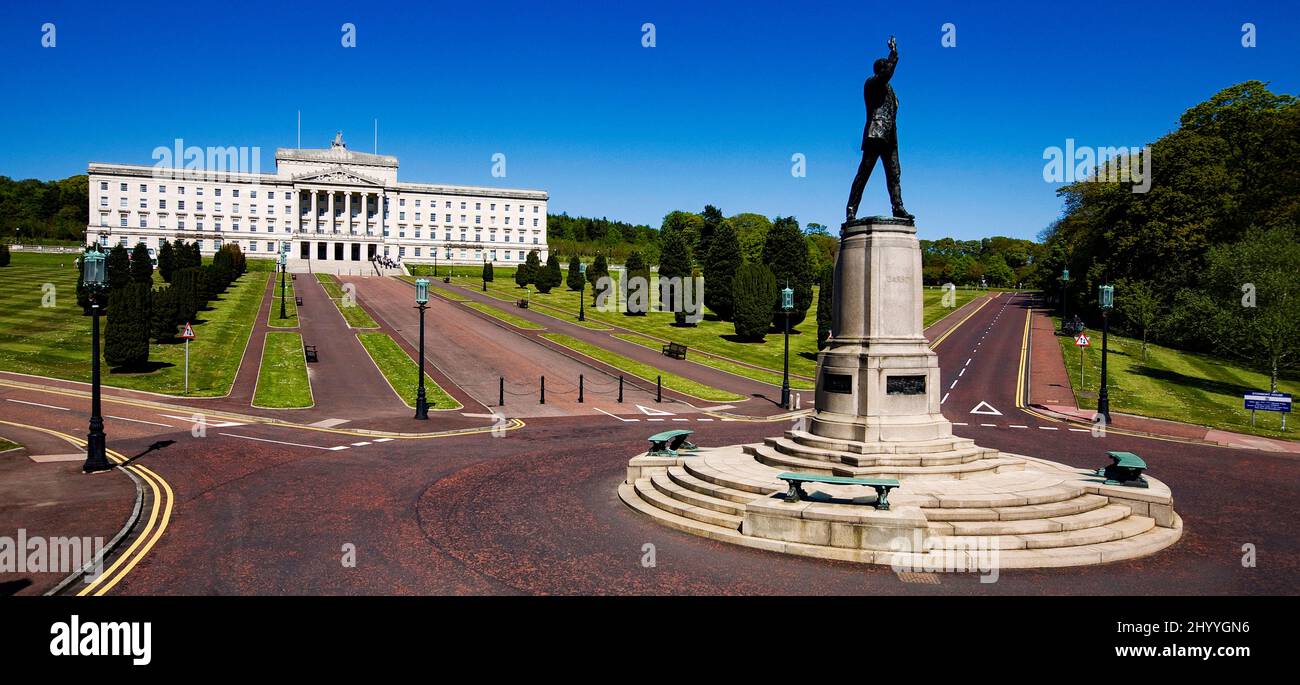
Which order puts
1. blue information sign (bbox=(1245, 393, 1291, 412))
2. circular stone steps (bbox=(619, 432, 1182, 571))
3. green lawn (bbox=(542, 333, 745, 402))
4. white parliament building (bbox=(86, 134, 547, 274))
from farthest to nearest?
1. white parliament building (bbox=(86, 134, 547, 274))
2. green lawn (bbox=(542, 333, 745, 402))
3. blue information sign (bbox=(1245, 393, 1291, 412))
4. circular stone steps (bbox=(619, 432, 1182, 571))

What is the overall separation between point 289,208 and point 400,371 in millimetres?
103469

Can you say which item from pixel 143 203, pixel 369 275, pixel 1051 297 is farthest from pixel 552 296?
pixel 143 203

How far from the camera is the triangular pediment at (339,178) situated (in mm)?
118000

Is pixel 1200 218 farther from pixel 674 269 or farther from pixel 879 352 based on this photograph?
pixel 879 352

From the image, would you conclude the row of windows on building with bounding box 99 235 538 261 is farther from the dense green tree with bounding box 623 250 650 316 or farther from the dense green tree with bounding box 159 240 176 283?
the dense green tree with bounding box 623 250 650 316

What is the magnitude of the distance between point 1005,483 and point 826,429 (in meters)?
3.64

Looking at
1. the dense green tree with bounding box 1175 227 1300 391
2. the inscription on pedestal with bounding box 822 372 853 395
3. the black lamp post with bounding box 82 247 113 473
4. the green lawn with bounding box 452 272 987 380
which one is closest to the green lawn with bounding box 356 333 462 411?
the black lamp post with bounding box 82 247 113 473

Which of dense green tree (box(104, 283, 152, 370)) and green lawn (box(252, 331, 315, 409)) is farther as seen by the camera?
dense green tree (box(104, 283, 152, 370))

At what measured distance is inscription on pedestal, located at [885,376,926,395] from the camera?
15508 millimetres

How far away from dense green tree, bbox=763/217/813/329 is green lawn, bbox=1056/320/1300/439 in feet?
59.7

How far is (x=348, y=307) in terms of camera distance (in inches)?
2461

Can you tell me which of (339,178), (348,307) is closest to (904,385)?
(348,307)

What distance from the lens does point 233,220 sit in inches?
4855

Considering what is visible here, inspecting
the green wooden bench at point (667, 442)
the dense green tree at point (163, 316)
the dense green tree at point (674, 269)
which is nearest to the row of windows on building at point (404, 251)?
the dense green tree at point (674, 269)
